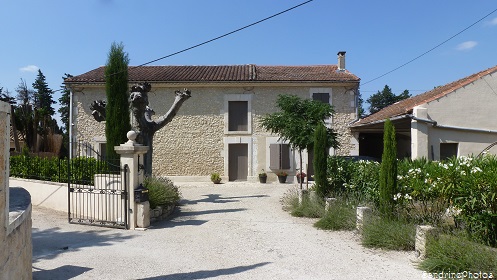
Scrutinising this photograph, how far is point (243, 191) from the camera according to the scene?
1303cm

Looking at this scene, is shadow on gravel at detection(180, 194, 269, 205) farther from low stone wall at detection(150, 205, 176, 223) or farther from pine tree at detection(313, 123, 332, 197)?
pine tree at detection(313, 123, 332, 197)

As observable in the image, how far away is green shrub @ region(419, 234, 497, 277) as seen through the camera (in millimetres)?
3967

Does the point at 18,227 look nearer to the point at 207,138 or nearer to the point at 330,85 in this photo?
the point at 207,138

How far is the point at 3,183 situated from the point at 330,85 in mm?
14293

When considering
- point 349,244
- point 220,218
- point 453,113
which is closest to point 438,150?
point 453,113

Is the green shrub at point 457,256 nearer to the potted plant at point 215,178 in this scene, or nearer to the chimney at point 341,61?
the potted plant at point 215,178

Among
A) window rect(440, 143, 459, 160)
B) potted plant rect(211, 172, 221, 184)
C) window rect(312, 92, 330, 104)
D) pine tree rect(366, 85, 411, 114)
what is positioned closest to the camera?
window rect(440, 143, 459, 160)

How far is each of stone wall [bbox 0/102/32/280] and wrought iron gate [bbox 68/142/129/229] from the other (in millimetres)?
3672

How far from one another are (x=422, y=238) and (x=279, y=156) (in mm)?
10827

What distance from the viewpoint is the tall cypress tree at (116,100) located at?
1054 cm

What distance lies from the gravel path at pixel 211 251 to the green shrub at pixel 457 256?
0.89 ft

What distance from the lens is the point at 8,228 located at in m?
2.78

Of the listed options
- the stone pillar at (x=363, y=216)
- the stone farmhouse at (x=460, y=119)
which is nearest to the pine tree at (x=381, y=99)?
the stone farmhouse at (x=460, y=119)

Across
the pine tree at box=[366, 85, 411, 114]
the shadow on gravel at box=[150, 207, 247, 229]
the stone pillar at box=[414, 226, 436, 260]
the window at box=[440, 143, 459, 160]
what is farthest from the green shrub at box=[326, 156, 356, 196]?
the pine tree at box=[366, 85, 411, 114]
